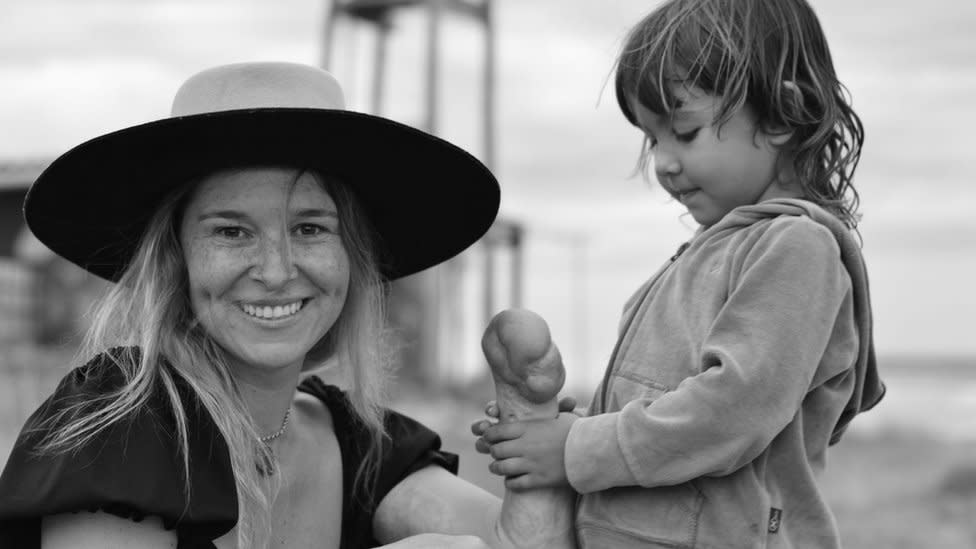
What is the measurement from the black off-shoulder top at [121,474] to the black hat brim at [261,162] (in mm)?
332

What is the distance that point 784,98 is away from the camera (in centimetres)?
245

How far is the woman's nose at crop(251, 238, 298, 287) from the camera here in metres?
2.46

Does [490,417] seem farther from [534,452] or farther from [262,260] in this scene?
[262,260]

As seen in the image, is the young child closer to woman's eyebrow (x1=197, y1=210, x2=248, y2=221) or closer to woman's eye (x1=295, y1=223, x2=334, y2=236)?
woman's eye (x1=295, y1=223, x2=334, y2=236)

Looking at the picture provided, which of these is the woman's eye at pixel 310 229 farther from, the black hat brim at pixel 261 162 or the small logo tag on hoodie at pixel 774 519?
the small logo tag on hoodie at pixel 774 519

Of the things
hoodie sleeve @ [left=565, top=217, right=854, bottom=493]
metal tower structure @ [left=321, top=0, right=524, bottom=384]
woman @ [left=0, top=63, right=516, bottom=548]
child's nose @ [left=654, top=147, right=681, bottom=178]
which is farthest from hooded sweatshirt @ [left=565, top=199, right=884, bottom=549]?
metal tower structure @ [left=321, top=0, right=524, bottom=384]

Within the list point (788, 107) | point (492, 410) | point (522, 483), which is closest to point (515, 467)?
point (522, 483)

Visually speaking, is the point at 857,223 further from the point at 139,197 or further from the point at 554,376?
the point at 139,197

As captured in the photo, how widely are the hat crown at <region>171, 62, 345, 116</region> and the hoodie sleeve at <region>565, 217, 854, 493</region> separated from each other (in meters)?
0.87

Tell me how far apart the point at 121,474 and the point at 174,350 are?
1.12 ft

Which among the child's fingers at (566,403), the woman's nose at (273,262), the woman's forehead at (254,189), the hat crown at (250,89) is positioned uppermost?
the hat crown at (250,89)

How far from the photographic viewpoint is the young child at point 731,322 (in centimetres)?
226

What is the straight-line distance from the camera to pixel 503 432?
246 cm

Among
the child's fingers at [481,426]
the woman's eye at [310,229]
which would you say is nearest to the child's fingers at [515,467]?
the child's fingers at [481,426]
